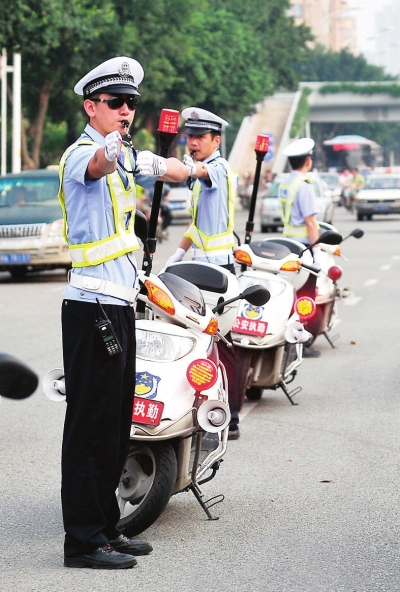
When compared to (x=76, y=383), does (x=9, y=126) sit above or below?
below

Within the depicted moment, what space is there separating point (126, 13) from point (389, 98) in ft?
228

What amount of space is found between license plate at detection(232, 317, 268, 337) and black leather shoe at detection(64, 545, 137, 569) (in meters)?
3.58

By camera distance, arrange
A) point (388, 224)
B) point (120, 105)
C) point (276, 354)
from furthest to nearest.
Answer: point (388, 224) → point (276, 354) → point (120, 105)

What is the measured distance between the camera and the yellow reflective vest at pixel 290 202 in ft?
35.8

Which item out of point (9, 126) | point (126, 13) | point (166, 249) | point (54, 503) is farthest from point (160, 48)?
point (54, 503)

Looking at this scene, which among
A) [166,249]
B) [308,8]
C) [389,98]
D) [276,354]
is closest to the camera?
[276,354]

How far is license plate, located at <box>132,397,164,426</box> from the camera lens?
18.2ft

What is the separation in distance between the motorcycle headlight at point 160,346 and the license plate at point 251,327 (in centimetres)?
282

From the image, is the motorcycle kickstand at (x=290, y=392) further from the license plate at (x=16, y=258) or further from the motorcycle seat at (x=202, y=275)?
the license plate at (x=16, y=258)

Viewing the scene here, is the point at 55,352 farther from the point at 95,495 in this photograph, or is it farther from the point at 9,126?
the point at 9,126

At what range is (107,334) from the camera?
5.07 meters

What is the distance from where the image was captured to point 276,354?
8789mm

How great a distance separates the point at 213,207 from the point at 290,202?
127 inches

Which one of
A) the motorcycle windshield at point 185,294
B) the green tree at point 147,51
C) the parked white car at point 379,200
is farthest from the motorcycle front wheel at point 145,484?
the parked white car at point 379,200
